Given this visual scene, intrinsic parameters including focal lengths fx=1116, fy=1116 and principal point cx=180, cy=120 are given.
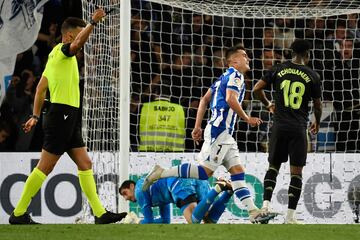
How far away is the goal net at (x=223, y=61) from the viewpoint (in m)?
14.8

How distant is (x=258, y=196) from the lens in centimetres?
1440

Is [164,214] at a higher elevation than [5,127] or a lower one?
lower

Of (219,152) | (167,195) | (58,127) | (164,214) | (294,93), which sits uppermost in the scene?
(294,93)

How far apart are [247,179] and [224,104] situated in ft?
10.0

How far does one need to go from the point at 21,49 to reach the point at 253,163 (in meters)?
3.62

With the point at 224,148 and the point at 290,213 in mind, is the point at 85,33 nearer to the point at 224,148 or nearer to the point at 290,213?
the point at 224,148

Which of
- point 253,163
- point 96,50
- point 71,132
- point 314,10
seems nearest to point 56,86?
point 71,132

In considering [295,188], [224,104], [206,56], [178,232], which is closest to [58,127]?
[178,232]

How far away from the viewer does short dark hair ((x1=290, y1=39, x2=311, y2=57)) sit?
1148 centimetres

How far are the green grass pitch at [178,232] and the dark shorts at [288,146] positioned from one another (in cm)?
141

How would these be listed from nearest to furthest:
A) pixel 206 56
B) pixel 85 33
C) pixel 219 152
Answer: pixel 85 33
pixel 219 152
pixel 206 56

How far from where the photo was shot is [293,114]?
11.6 meters

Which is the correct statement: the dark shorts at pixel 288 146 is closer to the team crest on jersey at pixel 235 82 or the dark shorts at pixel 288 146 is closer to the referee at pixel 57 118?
the team crest on jersey at pixel 235 82

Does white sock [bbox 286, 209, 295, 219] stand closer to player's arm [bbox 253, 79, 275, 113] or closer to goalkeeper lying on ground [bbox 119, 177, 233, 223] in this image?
goalkeeper lying on ground [bbox 119, 177, 233, 223]
